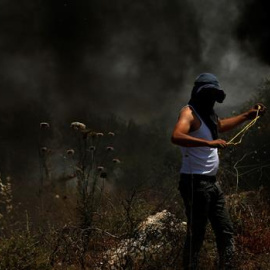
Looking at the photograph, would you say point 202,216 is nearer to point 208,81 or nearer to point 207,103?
point 207,103

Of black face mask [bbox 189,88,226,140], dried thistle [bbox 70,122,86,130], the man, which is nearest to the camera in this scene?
the man

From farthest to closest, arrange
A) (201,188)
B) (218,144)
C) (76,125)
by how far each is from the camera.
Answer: (76,125)
(201,188)
(218,144)

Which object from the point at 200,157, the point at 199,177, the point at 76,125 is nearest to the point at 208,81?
the point at 200,157

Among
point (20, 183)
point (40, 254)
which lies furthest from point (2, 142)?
point (40, 254)

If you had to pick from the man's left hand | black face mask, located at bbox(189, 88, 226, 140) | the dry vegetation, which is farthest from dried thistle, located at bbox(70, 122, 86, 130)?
the man's left hand

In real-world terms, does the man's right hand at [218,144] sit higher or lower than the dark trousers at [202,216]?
higher

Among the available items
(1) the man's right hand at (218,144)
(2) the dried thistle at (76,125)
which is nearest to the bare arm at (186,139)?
(1) the man's right hand at (218,144)

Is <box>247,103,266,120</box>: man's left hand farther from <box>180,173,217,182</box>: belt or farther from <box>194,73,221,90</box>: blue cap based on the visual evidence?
<box>180,173,217,182</box>: belt

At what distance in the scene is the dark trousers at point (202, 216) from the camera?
3295 mm

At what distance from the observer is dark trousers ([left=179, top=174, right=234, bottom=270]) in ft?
10.8

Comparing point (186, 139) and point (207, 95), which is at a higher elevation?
point (207, 95)

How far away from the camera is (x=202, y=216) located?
3.33 meters

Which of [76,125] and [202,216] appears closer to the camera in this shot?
[202,216]

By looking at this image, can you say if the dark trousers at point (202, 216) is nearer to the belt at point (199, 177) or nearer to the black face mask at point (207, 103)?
the belt at point (199, 177)
